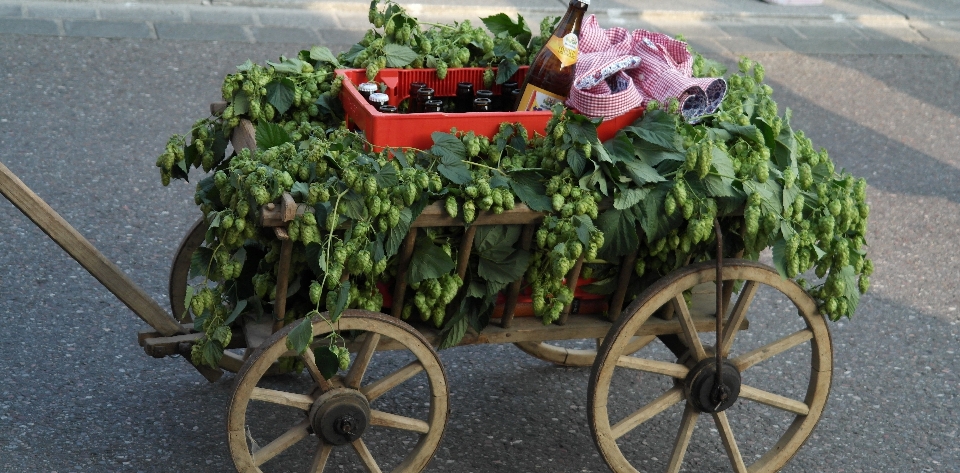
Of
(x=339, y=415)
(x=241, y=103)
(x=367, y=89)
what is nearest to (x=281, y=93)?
(x=241, y=103)

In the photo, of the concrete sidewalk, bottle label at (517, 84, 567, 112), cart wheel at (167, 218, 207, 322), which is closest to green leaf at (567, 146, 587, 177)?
bottle label at (517, 84, 567, 112)

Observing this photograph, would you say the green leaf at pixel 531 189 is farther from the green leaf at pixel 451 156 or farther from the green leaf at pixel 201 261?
the green leaf at pixel 201 261

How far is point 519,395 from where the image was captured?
9.92 feet

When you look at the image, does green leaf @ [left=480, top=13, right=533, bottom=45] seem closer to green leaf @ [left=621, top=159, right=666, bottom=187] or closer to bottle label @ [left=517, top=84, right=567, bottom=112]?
bottle label @ [left=517, top=84, right=567, bottom=112]

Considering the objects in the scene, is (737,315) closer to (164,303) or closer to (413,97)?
(413,97)

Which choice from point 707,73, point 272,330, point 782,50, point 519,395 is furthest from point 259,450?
point 782,50

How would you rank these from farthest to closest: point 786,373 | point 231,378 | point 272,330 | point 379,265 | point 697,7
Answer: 1. point 697,7
2. point 786,373
3. point 231,378
4. point 272,330
5. point 379,265

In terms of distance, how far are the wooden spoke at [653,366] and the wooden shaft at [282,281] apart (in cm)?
74

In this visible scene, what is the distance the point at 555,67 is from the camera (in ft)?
8.37

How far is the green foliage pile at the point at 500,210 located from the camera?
6.75ft

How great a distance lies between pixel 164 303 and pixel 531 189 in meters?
1.57

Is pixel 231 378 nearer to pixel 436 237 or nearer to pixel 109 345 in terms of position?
pixel 109 345

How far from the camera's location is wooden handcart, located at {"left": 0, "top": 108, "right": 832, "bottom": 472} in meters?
2.16

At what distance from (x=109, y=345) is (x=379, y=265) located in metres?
1.34
